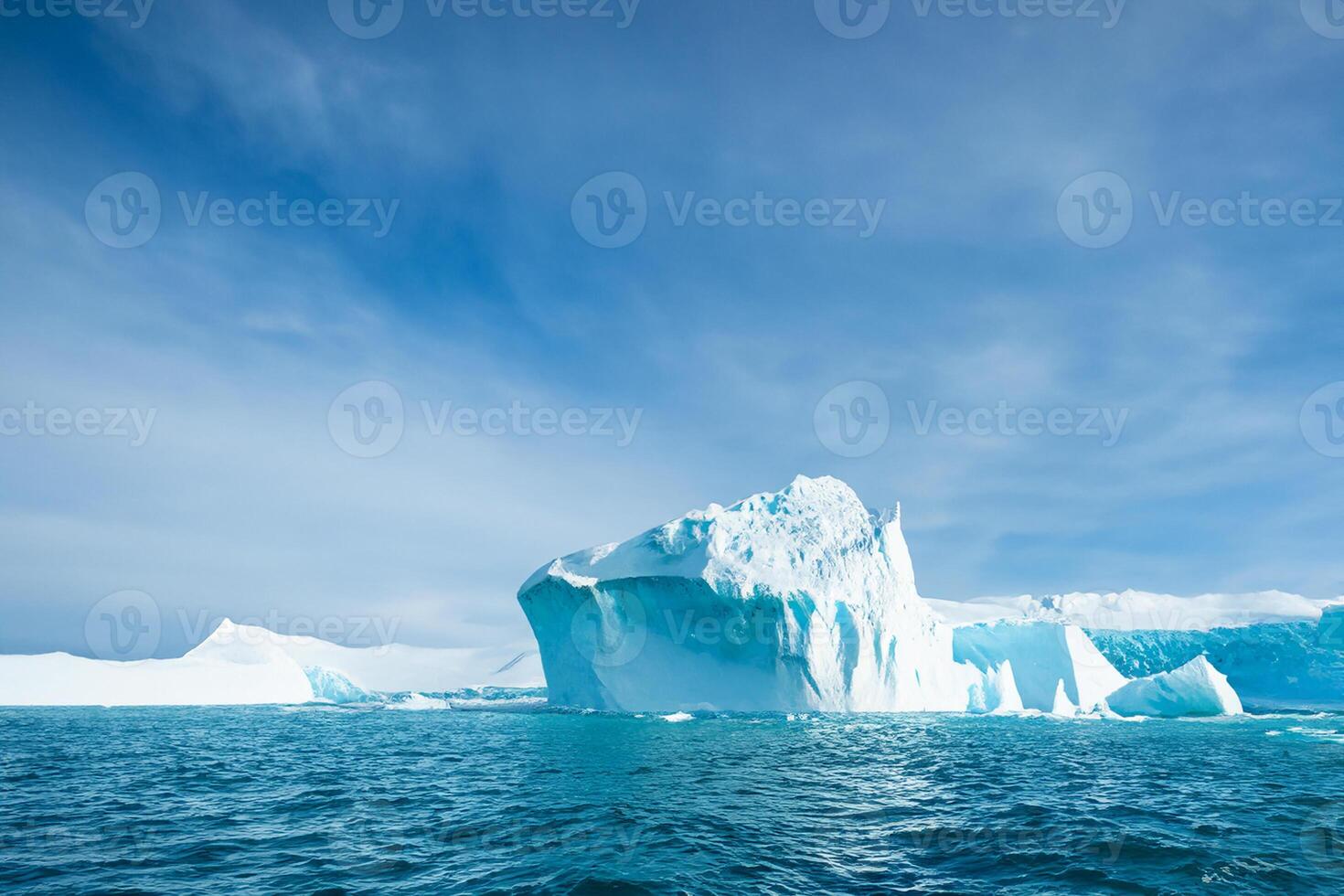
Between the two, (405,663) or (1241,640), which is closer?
(1241,640)

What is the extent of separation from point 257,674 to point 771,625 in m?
49.8

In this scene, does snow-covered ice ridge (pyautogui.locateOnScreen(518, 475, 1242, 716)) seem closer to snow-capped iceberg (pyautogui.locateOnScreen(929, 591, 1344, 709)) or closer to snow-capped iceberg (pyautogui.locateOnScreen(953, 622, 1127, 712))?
snow-capped iceberg (pyautogui.locateOnScreen(953, 622, 1127, 712))

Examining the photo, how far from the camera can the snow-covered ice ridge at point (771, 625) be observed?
1372 inches

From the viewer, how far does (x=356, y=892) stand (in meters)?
7.23

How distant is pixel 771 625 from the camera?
113ft

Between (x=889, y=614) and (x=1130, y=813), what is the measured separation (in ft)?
89.4

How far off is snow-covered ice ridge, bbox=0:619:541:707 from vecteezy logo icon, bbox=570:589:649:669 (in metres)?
36.1

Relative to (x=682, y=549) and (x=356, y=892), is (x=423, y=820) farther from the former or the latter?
(x=682, y=549)

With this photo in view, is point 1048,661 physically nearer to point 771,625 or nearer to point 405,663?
point 771,625

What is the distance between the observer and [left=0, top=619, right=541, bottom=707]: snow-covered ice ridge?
5562cm

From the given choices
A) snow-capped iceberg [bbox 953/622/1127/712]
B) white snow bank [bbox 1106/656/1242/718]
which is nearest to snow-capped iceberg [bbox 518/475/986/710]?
snow-capped iceberg [bbox 953/622/1127/712]

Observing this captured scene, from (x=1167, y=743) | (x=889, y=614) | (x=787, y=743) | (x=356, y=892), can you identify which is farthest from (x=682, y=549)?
(x=356, y=892)

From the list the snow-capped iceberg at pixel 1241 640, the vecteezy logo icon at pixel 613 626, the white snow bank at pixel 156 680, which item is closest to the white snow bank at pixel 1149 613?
the snow-capped iceberg at pixel 1241 640

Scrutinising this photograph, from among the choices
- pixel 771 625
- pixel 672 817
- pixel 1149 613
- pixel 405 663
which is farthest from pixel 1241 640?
pixel 405 663
